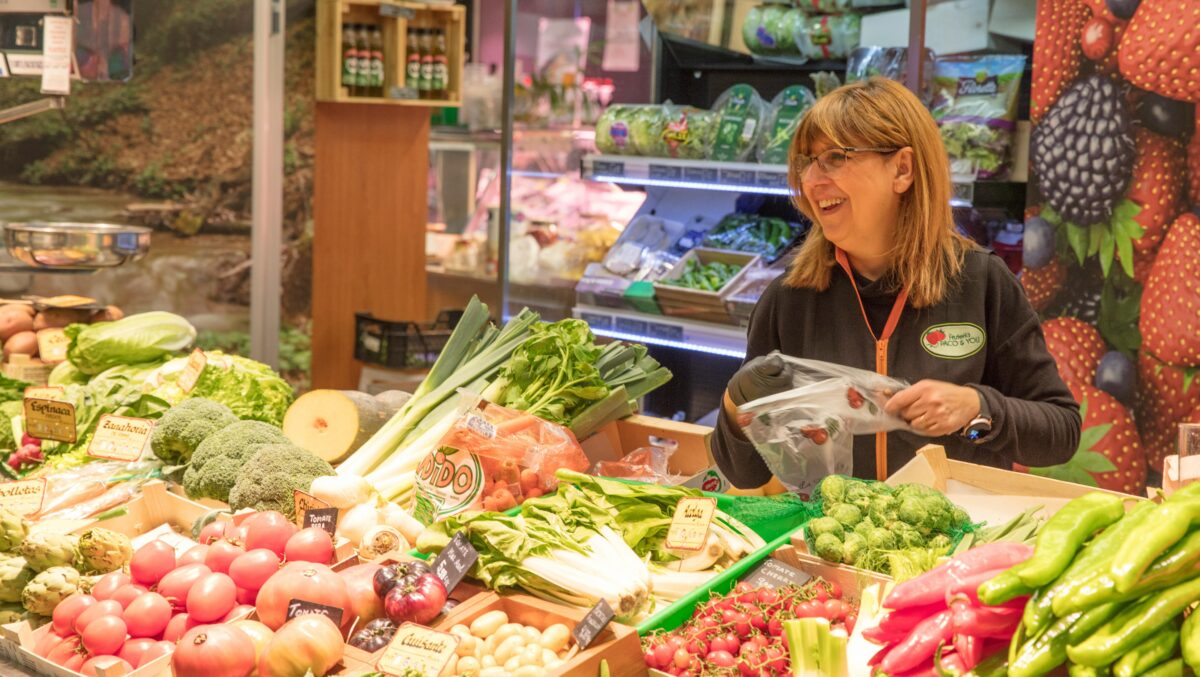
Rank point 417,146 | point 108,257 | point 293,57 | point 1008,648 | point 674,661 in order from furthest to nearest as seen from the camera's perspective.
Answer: point 417,146 → point 293,57 → point 108,257 → point 674,661 → point 1008,648

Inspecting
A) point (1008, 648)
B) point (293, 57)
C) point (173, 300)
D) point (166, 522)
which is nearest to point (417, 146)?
point (293, 57)

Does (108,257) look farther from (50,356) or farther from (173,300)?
(173,300)

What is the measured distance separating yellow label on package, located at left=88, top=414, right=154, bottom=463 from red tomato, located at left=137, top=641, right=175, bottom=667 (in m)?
0.98

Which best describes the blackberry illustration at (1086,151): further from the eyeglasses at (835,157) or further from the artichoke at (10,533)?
the artichoke at (10,533)

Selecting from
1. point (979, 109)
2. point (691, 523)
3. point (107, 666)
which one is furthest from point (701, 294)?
point (107, 666)

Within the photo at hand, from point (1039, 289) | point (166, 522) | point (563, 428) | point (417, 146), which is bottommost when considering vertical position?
point (166, 522)

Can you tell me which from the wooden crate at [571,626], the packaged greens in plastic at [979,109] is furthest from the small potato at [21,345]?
the packaged greens in plastic at [979,109]

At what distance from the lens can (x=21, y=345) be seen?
149 inches

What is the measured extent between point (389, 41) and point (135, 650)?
4742 mm

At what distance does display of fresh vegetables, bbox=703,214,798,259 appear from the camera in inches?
178

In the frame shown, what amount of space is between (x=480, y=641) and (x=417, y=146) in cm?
499

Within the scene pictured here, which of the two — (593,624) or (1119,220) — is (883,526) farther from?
(1119,220)

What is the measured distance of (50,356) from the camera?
380 cm

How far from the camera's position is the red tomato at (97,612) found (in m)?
1.86
